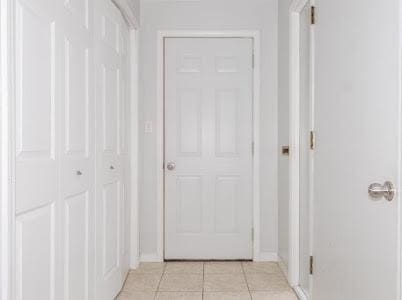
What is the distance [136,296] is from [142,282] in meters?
0.28

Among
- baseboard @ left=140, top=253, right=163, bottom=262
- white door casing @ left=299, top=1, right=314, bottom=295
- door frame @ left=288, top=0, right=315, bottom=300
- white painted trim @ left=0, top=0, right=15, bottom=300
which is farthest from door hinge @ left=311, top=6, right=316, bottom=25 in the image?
baseboard @ left=140, top=253, right=163, bottom=262

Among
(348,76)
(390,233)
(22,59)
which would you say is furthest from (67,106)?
(390,233)

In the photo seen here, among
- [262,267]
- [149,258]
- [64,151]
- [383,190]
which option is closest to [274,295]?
[262,267]

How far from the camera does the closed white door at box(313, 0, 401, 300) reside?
51.2 inches

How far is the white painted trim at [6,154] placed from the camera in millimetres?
1193

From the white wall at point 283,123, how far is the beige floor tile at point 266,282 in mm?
171

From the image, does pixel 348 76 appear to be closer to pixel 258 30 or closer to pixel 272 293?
pixel 272 293

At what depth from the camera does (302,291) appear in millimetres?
2719

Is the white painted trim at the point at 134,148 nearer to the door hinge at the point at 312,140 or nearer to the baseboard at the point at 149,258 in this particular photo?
the baseboard at the point at 149,258

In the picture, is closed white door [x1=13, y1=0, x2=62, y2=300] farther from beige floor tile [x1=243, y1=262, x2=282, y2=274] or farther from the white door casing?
beige floor tile [x1=243, y1=262, x2=282, y2=274]

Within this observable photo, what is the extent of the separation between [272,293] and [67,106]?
199cm

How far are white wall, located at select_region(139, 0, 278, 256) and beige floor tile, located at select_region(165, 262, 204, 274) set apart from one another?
9.4 inches

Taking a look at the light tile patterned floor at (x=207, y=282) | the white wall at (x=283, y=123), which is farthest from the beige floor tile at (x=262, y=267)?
the white wall at (x=283, y=123)

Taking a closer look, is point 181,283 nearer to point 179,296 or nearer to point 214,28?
point 179,296
